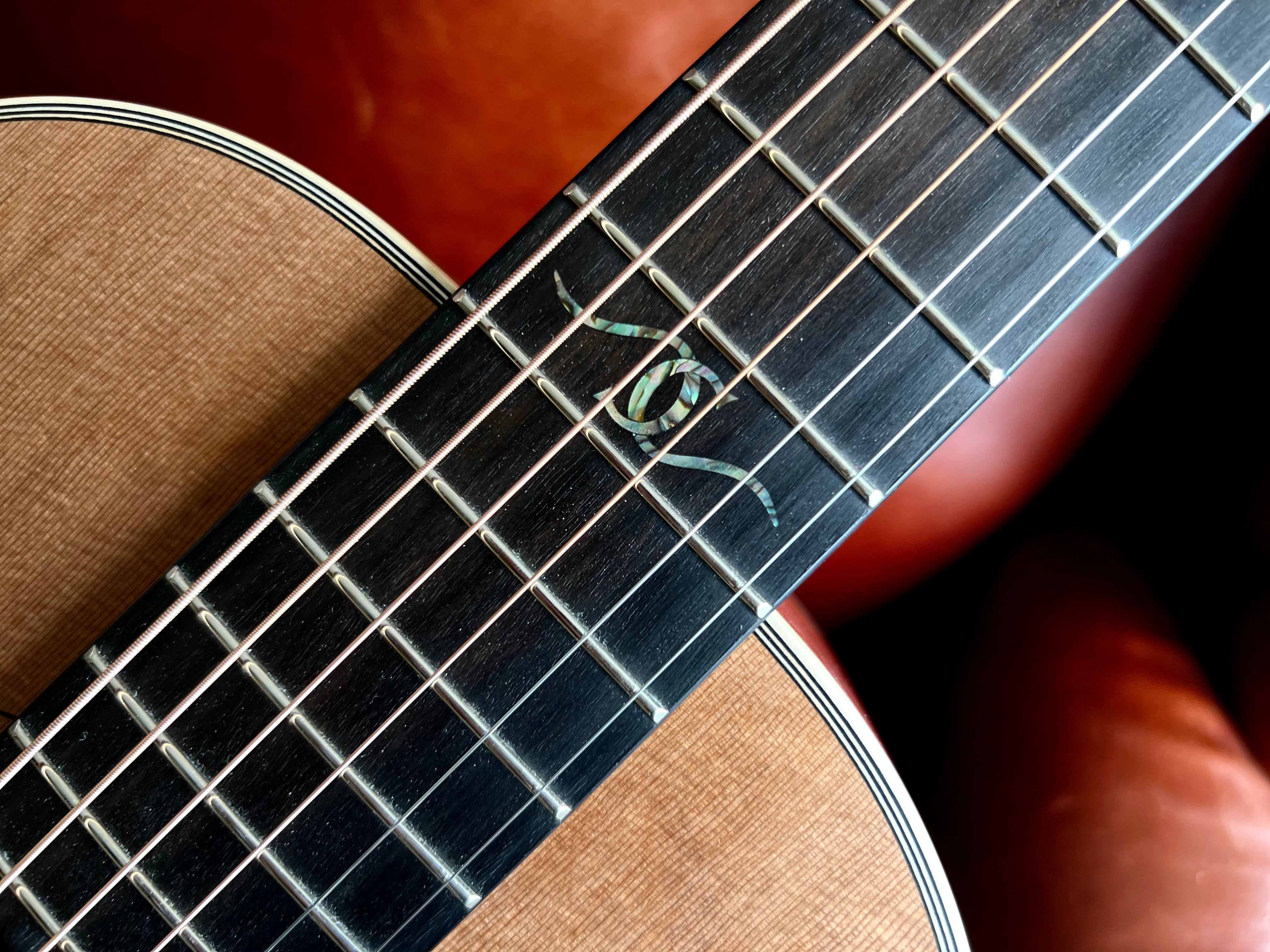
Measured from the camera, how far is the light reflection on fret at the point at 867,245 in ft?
1.64

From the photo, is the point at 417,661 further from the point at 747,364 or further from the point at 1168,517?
the point at 1168,517

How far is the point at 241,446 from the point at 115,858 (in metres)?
0.21

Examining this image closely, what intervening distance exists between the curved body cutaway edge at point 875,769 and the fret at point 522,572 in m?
0.11

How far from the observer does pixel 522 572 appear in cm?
50

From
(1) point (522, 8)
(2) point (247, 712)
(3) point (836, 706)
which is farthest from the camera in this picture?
(1) point (522, 8)

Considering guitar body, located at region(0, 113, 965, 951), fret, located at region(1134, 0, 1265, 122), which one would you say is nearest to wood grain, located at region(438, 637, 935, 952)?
guitar body, located at region(0, 113, 965, 951)

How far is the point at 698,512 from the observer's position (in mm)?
500

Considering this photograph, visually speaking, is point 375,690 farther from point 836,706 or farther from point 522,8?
point 522,8

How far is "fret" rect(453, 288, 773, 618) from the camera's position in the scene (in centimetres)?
50

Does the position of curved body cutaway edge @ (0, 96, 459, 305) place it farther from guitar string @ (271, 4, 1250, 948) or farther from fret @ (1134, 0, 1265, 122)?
fret @ (1134, 0, 1265, 122)

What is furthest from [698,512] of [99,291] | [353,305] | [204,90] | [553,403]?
[204,90]

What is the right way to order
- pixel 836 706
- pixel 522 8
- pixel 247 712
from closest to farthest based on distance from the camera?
pixel 247 712
pixel 836 706
pixel 522 8

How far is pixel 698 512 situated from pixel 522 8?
0.44m

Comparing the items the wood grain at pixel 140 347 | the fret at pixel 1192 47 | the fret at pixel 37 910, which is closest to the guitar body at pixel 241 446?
the wood grain at pixel 140 347
